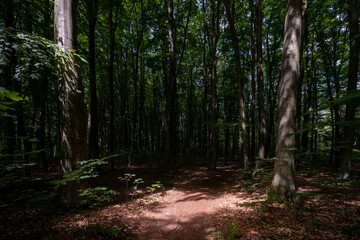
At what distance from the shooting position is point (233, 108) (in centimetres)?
2114

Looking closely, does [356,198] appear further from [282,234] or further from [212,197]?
[212,197]

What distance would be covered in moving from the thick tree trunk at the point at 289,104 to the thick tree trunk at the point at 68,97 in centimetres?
579

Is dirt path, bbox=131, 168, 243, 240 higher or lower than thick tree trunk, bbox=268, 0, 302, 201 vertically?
lower

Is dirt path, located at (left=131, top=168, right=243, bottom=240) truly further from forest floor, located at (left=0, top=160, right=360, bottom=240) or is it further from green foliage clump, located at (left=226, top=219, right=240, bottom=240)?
green foliage clump, located at (left=226, top=219, right=240, bottom=240)

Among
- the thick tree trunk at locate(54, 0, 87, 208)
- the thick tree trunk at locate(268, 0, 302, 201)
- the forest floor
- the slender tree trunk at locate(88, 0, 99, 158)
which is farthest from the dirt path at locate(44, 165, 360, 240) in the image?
the slender tree trunk at locate(88, 0, 99, 158)

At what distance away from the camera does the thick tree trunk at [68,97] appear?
3836 millimetres

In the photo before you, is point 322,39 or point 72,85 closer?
point 72,85

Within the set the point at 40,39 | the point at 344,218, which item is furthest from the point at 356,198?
the point at 40,39

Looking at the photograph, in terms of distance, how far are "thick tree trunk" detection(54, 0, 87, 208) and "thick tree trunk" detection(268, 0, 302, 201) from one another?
5.79 metres

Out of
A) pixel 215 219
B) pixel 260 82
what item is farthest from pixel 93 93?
pixel 260 82

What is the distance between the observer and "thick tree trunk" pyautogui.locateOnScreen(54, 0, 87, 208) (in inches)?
151

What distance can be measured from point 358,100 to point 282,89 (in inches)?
141

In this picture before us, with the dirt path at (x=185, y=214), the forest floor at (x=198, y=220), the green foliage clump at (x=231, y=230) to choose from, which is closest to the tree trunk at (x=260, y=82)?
the forest floor at (x=198, y=220)

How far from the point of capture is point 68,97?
3.90 m
